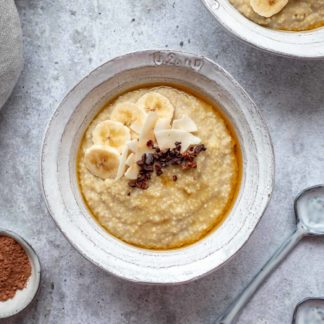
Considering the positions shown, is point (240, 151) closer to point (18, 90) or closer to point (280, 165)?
point (280, 165)

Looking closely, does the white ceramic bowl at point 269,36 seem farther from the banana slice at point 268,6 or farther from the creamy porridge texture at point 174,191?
the creamy porridge texture at point 174,191

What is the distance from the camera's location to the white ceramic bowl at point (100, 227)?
200 cm

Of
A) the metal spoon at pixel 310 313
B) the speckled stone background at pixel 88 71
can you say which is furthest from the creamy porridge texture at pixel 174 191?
the metal spoon at pixel 310 313

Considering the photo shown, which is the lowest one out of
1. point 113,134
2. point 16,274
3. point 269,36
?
point 16,274

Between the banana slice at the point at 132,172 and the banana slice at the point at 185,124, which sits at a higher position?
the banana slice at the point at 185,124

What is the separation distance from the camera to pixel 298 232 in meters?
2.19

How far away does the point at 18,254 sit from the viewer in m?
2.18

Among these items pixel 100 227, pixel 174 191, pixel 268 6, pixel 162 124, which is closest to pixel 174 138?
pixel 162 124

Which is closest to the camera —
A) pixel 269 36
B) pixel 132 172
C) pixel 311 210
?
pixel 132 172

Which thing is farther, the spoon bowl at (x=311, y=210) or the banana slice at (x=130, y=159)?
the spoon bowl at (x=311, y=210)

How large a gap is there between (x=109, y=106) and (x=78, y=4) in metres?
0.44

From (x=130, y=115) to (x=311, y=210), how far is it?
2.39ft

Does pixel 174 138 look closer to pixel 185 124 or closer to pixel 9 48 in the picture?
pixel 185 124

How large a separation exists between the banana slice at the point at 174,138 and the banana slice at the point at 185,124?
A: 0.02 m
